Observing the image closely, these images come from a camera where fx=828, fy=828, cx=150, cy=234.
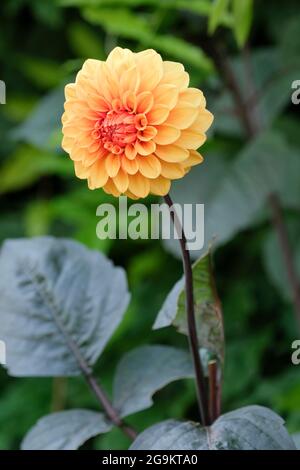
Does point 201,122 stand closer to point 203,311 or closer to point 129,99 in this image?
point 129,99

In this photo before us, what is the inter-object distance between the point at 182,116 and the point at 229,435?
0.62 feet

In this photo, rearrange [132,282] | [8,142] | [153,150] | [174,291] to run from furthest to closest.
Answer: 1. [8,142]
2. [132,282]
3. [174,291]
4. [153,150]

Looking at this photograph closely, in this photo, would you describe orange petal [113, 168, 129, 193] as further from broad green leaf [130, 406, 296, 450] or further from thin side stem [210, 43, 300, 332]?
thin side stem [210, 43, 300, 332]

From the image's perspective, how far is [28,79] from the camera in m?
1.54

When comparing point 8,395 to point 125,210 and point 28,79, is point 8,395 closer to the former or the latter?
point 125,210

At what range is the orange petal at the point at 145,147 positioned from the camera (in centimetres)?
42

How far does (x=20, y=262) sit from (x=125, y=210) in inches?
19.4

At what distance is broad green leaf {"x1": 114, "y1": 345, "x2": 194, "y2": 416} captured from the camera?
23.6 inches

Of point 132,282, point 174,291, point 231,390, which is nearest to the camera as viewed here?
point 174,291

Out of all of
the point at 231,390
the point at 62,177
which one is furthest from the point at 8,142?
the point at 231,390

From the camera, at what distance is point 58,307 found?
64 cm
